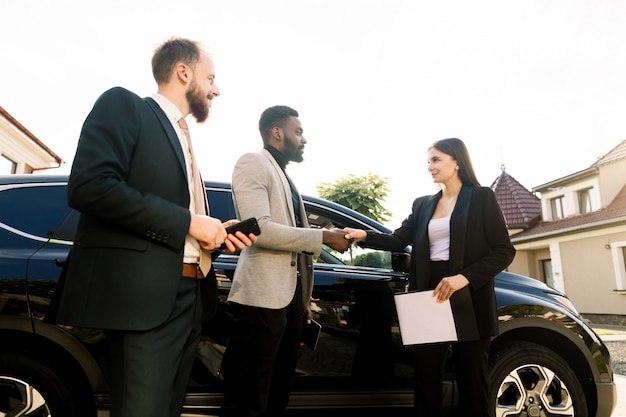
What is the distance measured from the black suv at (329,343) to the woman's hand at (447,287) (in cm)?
46

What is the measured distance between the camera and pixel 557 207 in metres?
21.6

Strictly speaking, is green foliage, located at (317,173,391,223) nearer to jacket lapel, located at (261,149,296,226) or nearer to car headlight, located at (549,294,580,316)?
car headlight, located at (549,294,580,316)

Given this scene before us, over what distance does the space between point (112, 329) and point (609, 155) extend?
23.1 metres

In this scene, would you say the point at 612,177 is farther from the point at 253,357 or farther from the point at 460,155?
the point at 253,357

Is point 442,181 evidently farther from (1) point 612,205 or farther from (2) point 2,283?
(1) point 612,205

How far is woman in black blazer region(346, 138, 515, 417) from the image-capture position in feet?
7.72

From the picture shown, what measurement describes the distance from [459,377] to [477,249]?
690 millimetres

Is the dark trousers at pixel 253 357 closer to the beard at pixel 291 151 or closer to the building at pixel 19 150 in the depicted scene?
the beard at pixel 291 151

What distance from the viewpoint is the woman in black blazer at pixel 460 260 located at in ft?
7.72

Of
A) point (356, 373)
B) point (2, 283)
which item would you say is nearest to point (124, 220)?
point (2, 283)

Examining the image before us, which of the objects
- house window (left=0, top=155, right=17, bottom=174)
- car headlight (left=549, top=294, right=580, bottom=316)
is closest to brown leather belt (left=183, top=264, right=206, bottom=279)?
car headlight (left=549, top=294, right=580, bottom=316)

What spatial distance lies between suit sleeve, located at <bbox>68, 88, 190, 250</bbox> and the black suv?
1.30 meters

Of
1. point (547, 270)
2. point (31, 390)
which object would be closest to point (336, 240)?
point (31, 390)

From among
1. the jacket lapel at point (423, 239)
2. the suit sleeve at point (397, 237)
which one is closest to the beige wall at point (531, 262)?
the suit sleeve at point (397, 237)
